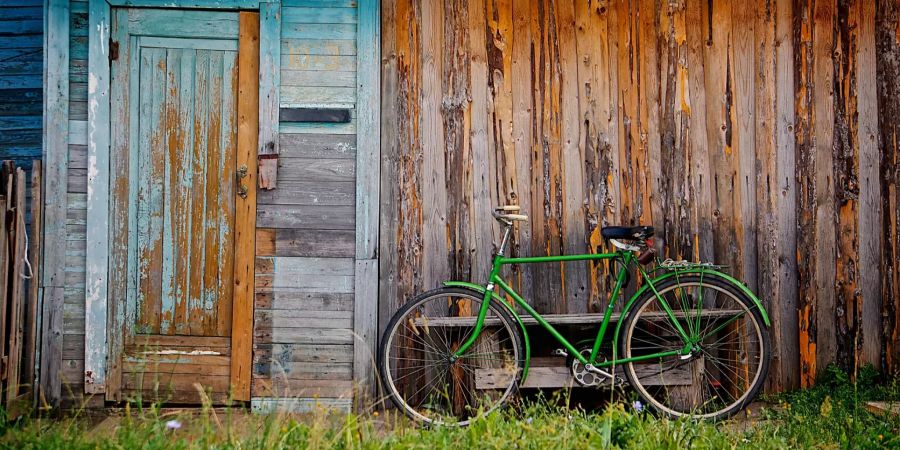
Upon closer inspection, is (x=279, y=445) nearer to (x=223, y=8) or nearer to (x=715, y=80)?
(x=223, y=8)

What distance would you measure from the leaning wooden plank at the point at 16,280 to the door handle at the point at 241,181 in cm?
123

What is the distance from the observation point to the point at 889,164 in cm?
546

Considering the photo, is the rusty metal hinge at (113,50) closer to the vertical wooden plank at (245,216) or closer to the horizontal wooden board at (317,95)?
the vertical wooden plank at (245,216)

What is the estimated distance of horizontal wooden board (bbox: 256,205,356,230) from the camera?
526cm

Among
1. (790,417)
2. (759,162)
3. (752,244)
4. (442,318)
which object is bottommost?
(790,417)

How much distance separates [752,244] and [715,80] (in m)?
1.12

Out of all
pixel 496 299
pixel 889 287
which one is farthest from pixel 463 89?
pixel 889 287

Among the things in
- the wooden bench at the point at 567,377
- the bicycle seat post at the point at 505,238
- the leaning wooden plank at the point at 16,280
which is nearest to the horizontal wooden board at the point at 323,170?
the bicycle seat post at the point at 505,238

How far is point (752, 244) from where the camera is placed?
17.9ft

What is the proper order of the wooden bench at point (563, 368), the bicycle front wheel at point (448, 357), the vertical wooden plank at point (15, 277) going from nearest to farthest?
the vertical wooden plank at point (15, 277), the bicycle front wheel at point (448, 357), the wooden bench at point (563, 368)

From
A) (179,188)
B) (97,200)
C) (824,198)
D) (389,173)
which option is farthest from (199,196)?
(824,198)

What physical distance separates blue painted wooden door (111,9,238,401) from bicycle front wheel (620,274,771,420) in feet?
8.67

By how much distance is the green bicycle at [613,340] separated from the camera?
15.9 ft

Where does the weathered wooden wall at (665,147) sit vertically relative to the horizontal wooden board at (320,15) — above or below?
below
